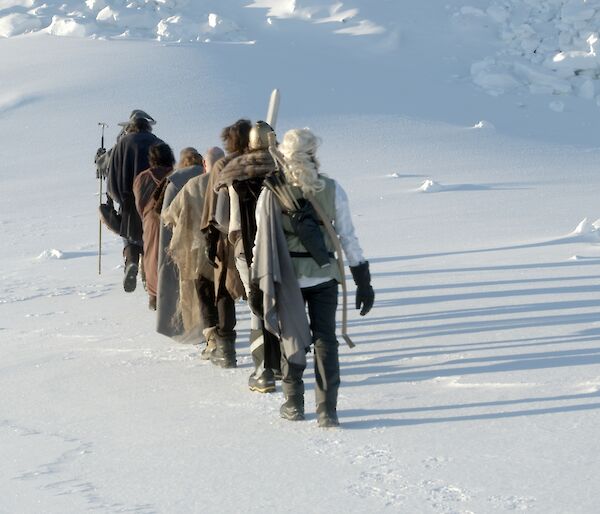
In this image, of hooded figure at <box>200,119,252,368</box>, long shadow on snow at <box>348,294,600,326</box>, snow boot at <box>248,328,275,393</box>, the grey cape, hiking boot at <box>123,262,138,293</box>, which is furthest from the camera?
hiking boot at <box>123,262,138,293</box>

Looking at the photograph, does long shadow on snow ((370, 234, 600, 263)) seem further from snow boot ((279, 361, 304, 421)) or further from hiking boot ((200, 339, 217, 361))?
snow boot ((279, 361, 304, 421))

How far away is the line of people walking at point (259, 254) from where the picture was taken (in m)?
5.79

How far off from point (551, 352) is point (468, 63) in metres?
14.6

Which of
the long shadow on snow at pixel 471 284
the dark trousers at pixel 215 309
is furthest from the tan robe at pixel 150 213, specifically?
the long shadow on snow at pixel 471 284

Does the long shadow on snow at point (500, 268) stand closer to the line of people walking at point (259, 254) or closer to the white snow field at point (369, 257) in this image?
the white snow field at point (369, 257)

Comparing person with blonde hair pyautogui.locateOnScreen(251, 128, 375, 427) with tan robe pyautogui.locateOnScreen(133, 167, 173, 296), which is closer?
person with blonde hair pyautogui.locateOnScreen(251, 128, 375, 427)

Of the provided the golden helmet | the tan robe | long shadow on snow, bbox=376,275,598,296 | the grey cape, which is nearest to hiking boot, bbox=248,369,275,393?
the grey cape

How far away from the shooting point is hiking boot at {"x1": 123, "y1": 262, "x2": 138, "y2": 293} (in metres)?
9.41

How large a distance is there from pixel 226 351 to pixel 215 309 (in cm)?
37

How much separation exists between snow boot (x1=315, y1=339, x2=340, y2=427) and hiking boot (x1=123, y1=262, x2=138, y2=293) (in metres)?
3.80

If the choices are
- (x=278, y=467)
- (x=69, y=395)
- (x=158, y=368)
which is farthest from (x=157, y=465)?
(x=158, y=368)

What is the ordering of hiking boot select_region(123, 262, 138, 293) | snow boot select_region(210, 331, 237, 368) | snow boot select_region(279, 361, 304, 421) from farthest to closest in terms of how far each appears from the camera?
hiking boot select_region(123, 262, 138, 293), snow boot select_region(210, 331, 237, 368), snow boot select_region(279, 361, 304, 421)

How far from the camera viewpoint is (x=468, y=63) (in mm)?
21188

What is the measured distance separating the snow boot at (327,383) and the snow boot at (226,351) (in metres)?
1.49
